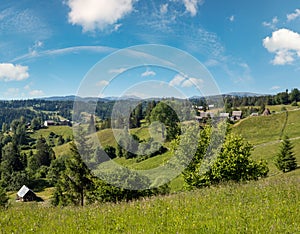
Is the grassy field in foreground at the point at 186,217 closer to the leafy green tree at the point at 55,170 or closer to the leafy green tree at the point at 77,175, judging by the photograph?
the leafy green tree at the point at 77,175

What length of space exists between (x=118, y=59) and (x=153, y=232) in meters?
6.99

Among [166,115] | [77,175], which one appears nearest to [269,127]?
[77,175]

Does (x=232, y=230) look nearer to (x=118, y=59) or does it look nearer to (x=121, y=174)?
(x=118, y=59)

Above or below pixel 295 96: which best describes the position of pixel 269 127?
below

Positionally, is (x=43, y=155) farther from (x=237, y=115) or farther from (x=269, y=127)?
(x=269, y=127)

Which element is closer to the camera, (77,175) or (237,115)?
(77,175)

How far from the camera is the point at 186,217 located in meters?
6.61

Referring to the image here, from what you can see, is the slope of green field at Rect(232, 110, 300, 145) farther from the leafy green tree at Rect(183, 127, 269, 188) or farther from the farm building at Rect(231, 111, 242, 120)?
the leafy green tree at Rect(183, 127, 269, 188)

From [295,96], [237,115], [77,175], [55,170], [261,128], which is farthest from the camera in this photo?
[295,96]

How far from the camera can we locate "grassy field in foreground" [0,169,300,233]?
5883mm

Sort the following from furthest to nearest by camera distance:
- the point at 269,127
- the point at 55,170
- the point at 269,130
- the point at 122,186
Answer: the point at 55,170
the point at 269,127
the point at 269,130
the point at 122,186

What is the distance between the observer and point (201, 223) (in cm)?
614

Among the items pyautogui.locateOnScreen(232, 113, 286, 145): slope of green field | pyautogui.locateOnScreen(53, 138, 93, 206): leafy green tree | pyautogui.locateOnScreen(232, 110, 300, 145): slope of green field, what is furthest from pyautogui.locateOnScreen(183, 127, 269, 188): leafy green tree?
pyautogui.locateOnScreen(232, 113, 286, 145): slope of green field

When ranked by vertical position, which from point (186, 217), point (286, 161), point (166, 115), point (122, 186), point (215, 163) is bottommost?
point (286, 161)
